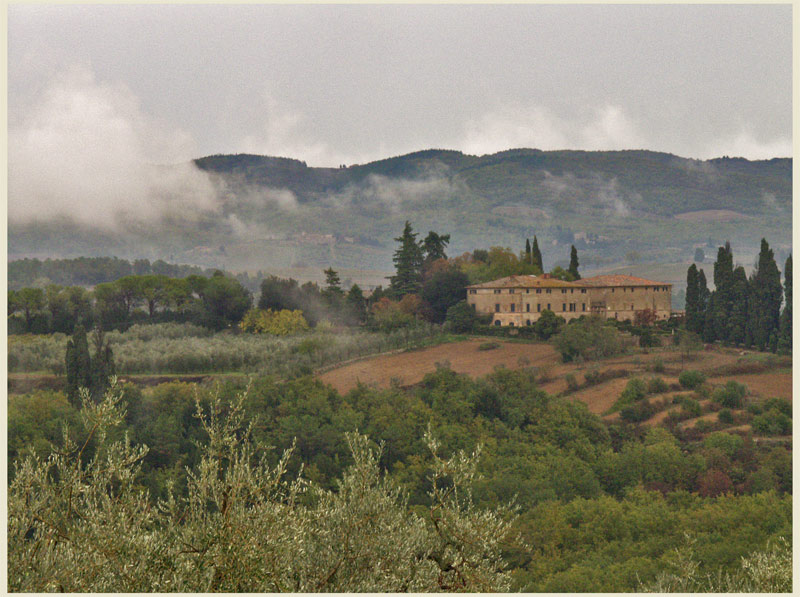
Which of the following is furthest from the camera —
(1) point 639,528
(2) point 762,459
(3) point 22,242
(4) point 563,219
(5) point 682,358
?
(4) point 563,219

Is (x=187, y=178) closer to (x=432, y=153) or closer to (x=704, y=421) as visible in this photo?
(x=432, y=153)

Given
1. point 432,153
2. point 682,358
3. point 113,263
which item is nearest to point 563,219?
point 432,153

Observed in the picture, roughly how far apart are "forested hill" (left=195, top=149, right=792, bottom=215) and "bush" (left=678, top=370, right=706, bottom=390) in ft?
20.7

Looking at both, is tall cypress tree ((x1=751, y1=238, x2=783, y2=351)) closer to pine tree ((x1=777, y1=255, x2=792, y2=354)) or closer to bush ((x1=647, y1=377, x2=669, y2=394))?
pine tree ((x1=777, y1=255, x2=792, y2=354))

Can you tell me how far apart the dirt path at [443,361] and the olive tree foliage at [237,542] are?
808 cm

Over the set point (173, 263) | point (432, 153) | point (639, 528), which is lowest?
point (639, 528)

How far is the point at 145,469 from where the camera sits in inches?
633

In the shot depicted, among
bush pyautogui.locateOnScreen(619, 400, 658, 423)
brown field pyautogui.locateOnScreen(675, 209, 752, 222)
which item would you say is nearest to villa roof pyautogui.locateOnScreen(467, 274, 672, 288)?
bush pyautogui.locateOnScreen(619, 400, 658, 423)

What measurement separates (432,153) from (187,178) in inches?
280

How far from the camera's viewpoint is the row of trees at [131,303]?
18078mm

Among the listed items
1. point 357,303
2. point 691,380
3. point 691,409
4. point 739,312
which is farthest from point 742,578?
point 357,303

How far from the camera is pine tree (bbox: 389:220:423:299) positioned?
18156mm

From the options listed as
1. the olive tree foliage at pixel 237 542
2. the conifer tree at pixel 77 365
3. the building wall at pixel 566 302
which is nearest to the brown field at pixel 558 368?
the building wall at pixel 566 302

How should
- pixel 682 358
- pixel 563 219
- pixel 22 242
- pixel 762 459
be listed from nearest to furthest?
pixel 762 459 < pixel 682 358 < pixel 22 242 < pixel 563 219
